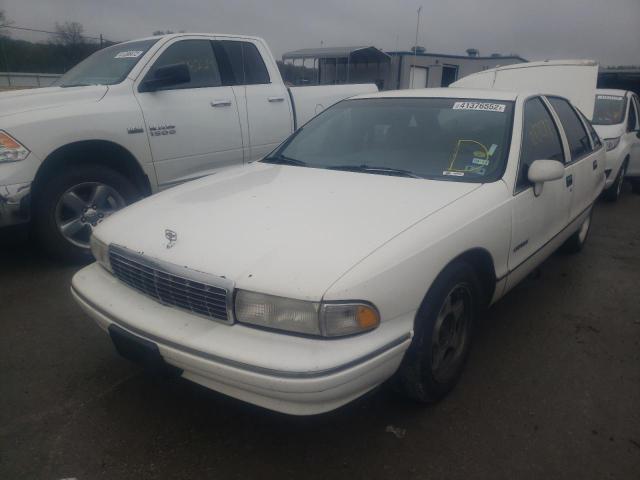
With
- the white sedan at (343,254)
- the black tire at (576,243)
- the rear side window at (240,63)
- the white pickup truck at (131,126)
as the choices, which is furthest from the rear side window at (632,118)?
the rear side window at (240,63)

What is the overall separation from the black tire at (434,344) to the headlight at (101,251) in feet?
5.07

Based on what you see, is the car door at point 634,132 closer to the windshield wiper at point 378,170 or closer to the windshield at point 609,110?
the windshield at point 609,110

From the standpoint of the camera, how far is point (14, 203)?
3.64m

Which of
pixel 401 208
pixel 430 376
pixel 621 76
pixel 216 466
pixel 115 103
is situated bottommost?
pixel 216 466

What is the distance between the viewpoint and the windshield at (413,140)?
113 inches

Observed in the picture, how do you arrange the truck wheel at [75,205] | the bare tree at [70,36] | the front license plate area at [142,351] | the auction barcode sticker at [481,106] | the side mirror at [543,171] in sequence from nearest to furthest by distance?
the front license plate area at [142,351]
the side mirror at [543,171]
the auction barcode sticker at [481,106]
the truck wheel at [75,205]
the bare tree at [70,36]

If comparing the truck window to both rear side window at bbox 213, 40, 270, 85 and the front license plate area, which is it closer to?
rear side window at bbox 213, 40, 270, 85

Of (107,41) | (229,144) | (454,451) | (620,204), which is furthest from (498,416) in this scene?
(107,41)

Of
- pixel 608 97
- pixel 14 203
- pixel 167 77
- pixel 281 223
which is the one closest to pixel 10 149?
pixel 14 203

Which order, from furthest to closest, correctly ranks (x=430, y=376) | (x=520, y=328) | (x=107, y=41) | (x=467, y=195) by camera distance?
(x=107, y=41) → (x=520, y=328) → (x=467, y=195) → (x=430, y=376)

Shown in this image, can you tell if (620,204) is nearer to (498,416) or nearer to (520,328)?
(520,328)

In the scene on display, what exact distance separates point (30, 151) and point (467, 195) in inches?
127

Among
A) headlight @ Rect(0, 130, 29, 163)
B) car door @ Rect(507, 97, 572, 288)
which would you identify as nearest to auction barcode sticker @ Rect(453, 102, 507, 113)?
car door @ Rect(507, 97, 572, 288)

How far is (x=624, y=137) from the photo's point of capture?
23.6 feet
